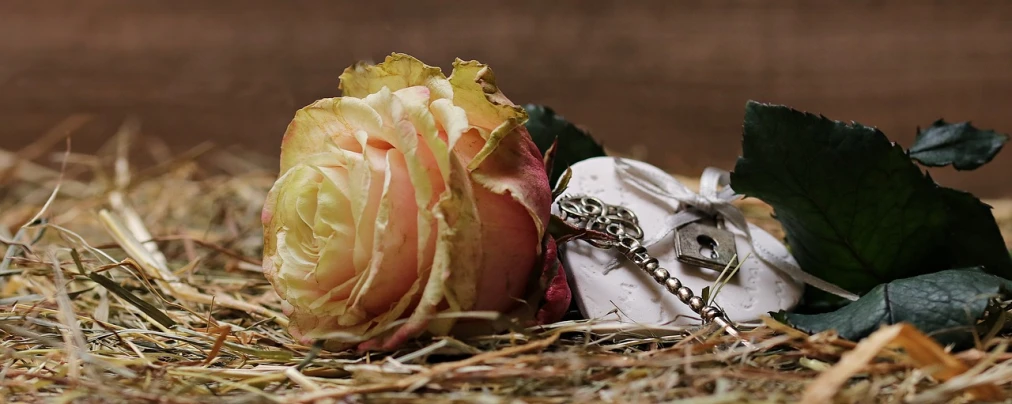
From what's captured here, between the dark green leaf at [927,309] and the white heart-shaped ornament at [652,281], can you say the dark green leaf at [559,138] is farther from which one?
the dark green leaf at [927,309]

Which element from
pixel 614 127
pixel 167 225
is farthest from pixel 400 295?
pixel 614 127

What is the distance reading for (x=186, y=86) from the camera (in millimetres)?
1139

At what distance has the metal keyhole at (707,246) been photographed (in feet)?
1.42

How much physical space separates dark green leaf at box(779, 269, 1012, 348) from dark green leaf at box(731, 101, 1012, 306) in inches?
1.9

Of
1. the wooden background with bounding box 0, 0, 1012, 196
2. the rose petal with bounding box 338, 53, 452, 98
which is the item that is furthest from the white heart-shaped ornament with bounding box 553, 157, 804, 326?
the wooden background with bounding box 0, 0, 1012, 196

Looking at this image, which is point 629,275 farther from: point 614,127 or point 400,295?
point 614,127

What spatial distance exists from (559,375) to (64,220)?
0.68 meters

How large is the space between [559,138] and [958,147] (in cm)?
24

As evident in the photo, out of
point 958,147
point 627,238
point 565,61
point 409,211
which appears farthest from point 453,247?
point 565,61

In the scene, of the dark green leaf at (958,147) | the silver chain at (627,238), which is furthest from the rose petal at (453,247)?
the dark green leaf at (958,147)

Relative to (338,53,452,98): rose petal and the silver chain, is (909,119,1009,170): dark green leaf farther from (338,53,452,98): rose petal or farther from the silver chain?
(338,53,452,98): rose petal

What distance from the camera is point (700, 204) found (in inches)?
18.1

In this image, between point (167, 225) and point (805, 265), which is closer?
point (805, 265)

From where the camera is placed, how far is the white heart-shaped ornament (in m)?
0.40
